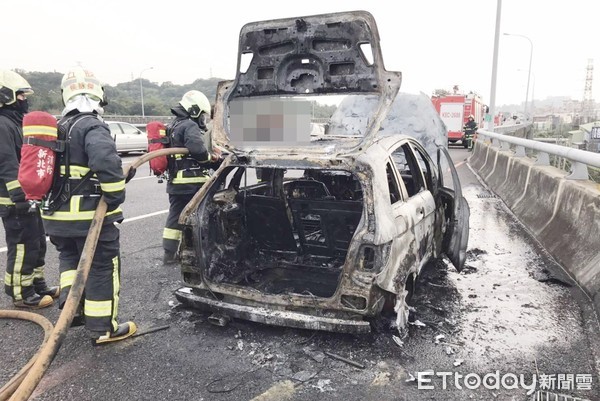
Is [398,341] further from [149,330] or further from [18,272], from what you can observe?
[18,272]

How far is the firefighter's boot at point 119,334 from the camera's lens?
3531 mm

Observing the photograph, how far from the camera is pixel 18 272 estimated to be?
4.20 meters

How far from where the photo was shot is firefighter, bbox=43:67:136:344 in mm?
3395

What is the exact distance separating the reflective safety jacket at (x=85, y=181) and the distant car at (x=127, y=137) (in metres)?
15.5

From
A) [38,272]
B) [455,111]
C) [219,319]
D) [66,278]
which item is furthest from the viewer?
[455,111]

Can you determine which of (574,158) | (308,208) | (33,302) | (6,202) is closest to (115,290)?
(33,302)

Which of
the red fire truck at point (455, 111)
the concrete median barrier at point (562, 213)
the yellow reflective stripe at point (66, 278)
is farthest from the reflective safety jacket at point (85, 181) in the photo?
the red fire truck at point (455, 111)

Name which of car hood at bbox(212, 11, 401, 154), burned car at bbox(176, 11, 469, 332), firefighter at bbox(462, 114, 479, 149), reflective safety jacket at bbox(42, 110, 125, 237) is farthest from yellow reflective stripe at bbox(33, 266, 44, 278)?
firefighter at bbox(462, 114, 479, 149)

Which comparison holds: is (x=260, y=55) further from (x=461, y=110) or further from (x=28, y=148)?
(x=461, y=110)

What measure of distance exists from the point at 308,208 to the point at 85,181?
193cm

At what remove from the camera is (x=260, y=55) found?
4367mm

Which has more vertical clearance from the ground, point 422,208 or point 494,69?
point 494,69

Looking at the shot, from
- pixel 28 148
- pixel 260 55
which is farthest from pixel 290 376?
pixel 260 55

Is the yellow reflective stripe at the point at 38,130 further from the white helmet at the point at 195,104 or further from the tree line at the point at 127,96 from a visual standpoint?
A: the white helmet at the point at 195,104
